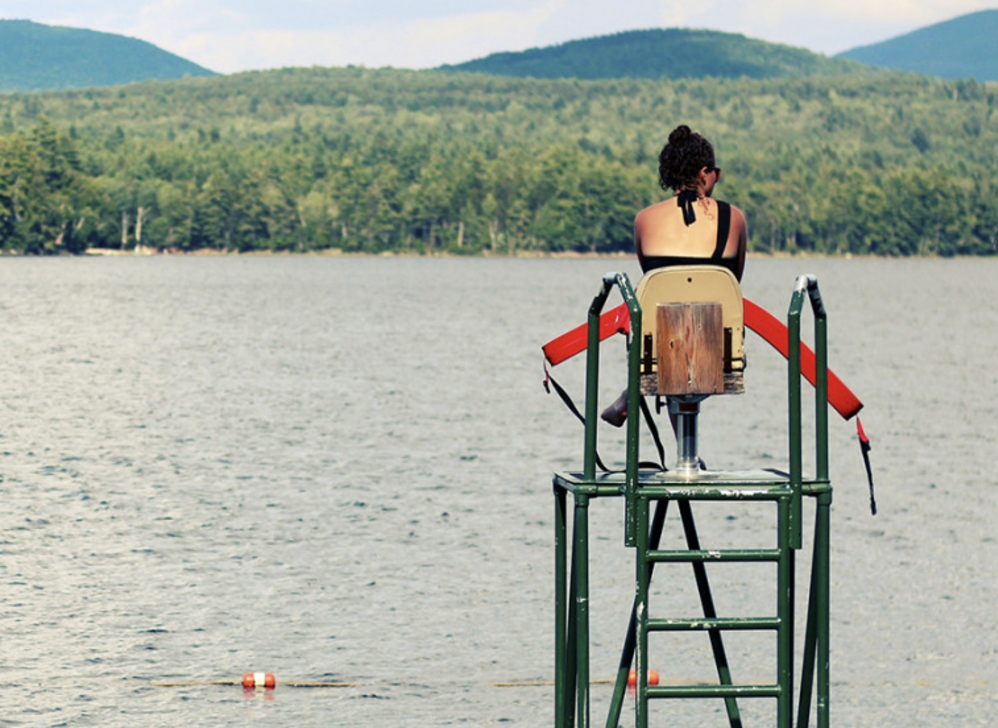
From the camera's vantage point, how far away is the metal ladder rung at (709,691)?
751cm

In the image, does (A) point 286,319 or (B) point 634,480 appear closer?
(B) point 634,480

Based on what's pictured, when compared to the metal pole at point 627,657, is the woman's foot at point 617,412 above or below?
above

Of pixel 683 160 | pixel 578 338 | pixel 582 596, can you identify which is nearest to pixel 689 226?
pixel 683 160

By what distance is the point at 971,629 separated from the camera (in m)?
15.4

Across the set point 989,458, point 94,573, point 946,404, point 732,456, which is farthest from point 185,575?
point 946,404

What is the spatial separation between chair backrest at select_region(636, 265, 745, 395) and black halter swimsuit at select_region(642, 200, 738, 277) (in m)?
0.22

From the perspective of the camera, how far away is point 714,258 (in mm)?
8109

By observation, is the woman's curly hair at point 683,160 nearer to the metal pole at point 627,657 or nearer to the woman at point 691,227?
the woman at point 691,227

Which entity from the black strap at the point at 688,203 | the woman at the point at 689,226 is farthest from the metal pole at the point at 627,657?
the black strap at the point at 688,203

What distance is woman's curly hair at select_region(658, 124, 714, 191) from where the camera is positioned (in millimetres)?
8281

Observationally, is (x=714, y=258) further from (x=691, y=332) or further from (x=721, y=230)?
(x=691, y=332)

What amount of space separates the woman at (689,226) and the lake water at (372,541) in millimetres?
4859

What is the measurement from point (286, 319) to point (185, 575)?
2915 inches

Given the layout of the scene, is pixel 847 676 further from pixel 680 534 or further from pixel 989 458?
pixel 989 458
